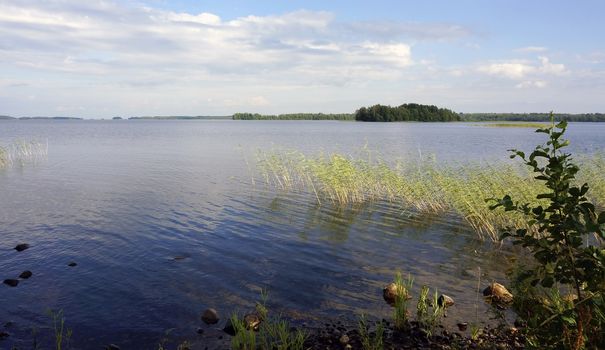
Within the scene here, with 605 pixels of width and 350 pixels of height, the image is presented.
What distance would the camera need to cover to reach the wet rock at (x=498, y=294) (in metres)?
11.0

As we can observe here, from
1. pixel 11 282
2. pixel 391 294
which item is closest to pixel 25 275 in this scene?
pixel 11 282

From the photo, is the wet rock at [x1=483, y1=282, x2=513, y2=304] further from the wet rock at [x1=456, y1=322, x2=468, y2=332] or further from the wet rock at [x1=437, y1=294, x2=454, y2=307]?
the wet rock at [x1=456, y1=322, x2=468, y2=332]

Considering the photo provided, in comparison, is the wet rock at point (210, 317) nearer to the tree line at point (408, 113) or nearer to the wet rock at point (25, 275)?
the wet rock at point (25, 275)

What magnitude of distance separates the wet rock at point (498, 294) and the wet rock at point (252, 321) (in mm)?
6086

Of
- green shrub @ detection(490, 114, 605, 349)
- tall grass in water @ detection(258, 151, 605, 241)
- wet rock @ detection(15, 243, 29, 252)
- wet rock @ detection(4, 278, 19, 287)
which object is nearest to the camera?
green shrub @ detection(490, 114, 605, 349)

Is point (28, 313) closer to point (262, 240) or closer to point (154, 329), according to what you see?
point (154, 329)

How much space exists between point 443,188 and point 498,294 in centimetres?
988

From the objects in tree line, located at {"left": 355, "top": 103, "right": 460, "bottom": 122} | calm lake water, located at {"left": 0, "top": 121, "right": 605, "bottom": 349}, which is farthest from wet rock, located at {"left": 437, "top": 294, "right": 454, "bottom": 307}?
tree line, located at {"left": 355, "top": 103, "right": 460, "bottom": 122}

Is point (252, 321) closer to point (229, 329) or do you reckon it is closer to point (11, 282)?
point (229, 329)

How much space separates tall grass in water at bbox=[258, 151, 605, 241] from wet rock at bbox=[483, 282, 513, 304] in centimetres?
487

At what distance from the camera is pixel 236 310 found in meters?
10.6

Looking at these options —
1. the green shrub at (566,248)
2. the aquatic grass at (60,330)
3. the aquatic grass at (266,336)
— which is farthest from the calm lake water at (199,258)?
the green shrub at (566,248)

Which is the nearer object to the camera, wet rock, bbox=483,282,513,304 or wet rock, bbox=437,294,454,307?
wet rock, bbox=437,294,454,307

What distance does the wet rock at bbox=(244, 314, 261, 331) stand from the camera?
9.40 meters
